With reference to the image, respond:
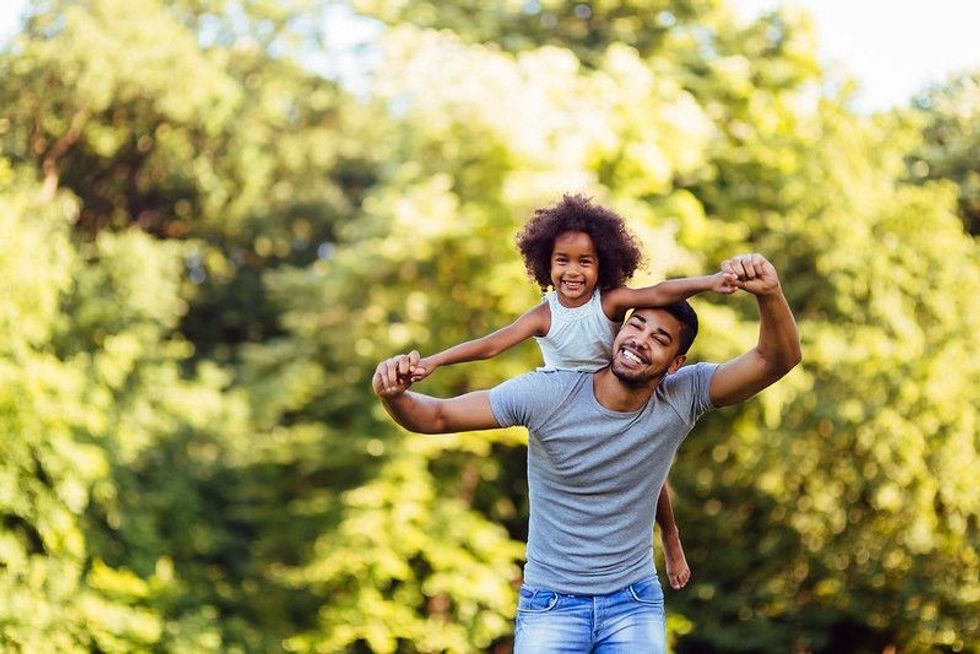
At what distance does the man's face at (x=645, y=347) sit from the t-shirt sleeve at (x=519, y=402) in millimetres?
163

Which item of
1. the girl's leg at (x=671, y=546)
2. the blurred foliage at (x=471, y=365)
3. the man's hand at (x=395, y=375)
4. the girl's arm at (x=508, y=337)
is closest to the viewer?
the man's hand at (x=395, y=375)

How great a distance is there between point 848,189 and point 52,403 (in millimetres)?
6298

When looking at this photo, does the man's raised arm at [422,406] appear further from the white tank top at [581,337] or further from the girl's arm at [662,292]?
the girl's arm at [662,292]

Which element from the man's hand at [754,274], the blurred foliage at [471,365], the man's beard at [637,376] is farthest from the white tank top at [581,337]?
the blurred foliage at [471,365]

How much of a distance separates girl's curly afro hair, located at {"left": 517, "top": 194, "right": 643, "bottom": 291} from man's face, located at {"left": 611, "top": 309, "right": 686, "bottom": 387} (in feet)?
0.57

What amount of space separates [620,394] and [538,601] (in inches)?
18.2

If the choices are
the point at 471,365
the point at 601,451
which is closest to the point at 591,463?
the point at 601,451

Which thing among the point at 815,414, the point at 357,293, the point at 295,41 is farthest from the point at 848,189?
the point at 295,41

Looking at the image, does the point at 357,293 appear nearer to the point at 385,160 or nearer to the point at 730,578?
the point at 385,160

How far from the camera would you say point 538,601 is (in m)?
2.71

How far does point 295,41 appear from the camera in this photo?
51.4 feet

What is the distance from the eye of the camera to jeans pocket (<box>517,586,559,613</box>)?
270cm

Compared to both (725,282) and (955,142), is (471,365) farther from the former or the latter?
(725,282)

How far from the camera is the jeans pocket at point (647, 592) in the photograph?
2719mm
